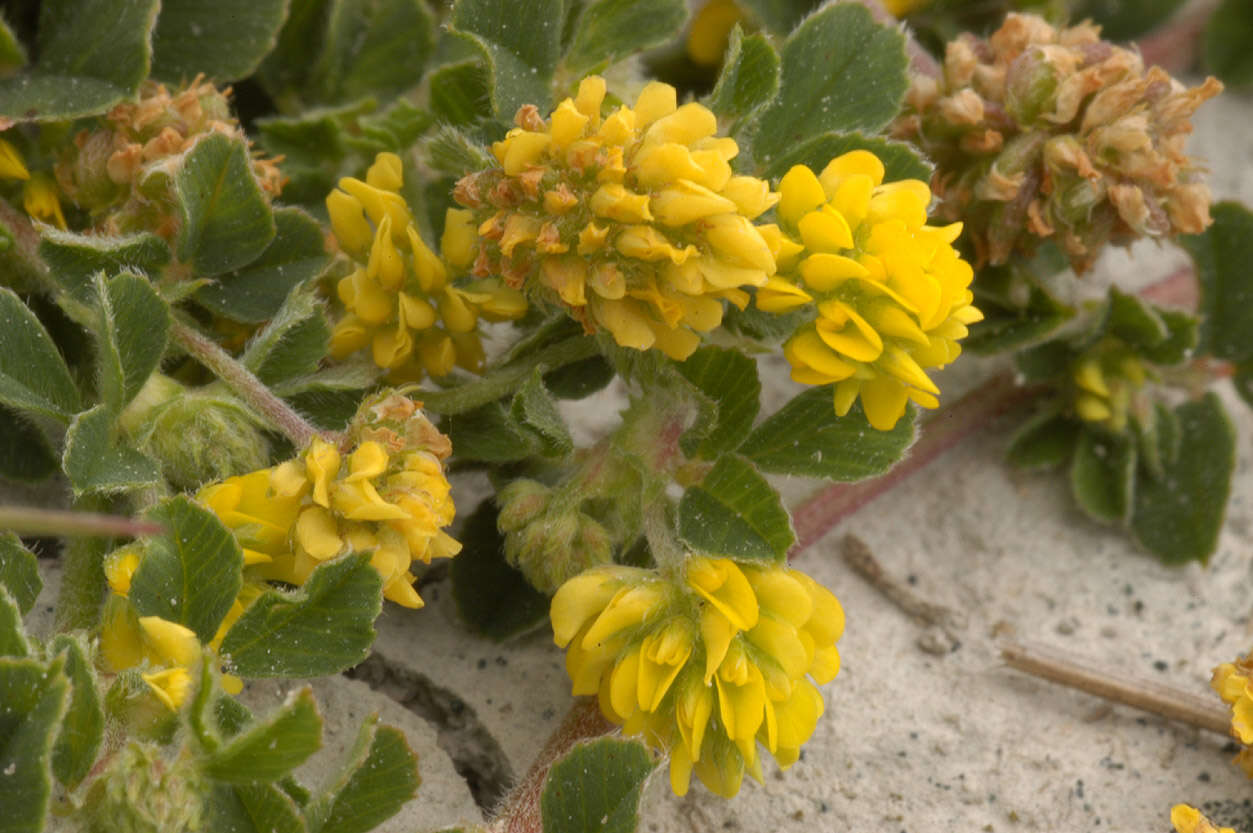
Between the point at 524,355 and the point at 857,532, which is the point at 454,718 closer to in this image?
the point at 524,355

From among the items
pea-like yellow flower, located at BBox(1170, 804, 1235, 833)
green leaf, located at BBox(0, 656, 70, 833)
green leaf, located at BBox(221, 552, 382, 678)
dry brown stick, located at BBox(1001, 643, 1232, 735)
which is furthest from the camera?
dry brown stick, located at BBox(1001, 643, 1232, 735)

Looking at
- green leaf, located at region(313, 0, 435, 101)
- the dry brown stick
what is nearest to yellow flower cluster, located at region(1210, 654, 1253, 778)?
the dry brown stick

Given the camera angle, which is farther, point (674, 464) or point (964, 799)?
point (964, 799)

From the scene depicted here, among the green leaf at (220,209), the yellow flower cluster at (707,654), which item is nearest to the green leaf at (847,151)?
the yellow flower cluster at (707,654)

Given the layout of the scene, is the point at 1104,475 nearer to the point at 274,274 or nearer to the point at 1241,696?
the point at 1241,696

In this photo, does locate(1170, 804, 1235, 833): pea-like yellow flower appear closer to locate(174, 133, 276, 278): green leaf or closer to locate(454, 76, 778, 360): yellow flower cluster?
locate(454, 76, 778, 360): yellow flower cluster

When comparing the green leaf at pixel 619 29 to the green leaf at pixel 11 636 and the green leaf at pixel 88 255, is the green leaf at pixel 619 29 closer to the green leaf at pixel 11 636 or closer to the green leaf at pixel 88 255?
the green leaf at pixel 88 255

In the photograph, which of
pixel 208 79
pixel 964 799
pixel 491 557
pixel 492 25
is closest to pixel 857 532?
pixel 964 799
